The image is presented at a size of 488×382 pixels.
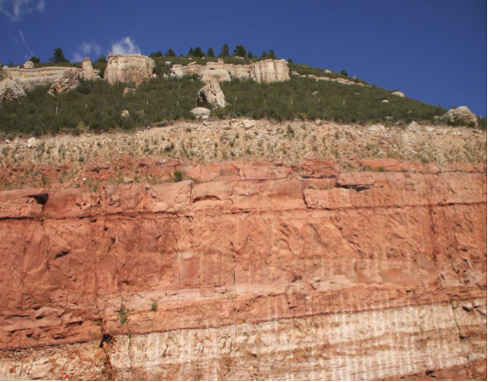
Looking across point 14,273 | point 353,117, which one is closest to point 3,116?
point 14,273

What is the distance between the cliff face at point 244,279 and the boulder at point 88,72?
1732 cm

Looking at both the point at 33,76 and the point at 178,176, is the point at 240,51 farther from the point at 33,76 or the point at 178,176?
the point at 178,176

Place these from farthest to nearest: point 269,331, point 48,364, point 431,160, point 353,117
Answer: point 353,117, point 431,160, point 269,331, point 48,364

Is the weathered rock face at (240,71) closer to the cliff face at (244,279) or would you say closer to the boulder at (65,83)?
the boulder at (65,83)

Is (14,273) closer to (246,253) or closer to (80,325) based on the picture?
(80,325)

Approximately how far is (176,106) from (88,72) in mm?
11307

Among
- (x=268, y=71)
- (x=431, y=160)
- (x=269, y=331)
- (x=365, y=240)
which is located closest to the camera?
(x=269, y=331)

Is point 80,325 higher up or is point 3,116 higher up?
point 3,116

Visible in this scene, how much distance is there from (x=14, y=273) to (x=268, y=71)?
24.2 metres

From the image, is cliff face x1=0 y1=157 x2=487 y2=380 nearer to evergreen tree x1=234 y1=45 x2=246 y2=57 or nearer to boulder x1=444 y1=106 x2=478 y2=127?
boulder x1=444 y1=106 x2=478 y2=127

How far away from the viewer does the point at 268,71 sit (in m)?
31.3

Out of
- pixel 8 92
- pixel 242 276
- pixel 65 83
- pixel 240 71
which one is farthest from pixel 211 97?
pixel 8 92

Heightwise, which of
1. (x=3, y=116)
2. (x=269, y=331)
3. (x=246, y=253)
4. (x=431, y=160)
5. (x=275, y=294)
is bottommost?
(x=269, y=331)

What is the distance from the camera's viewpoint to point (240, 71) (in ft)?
105
